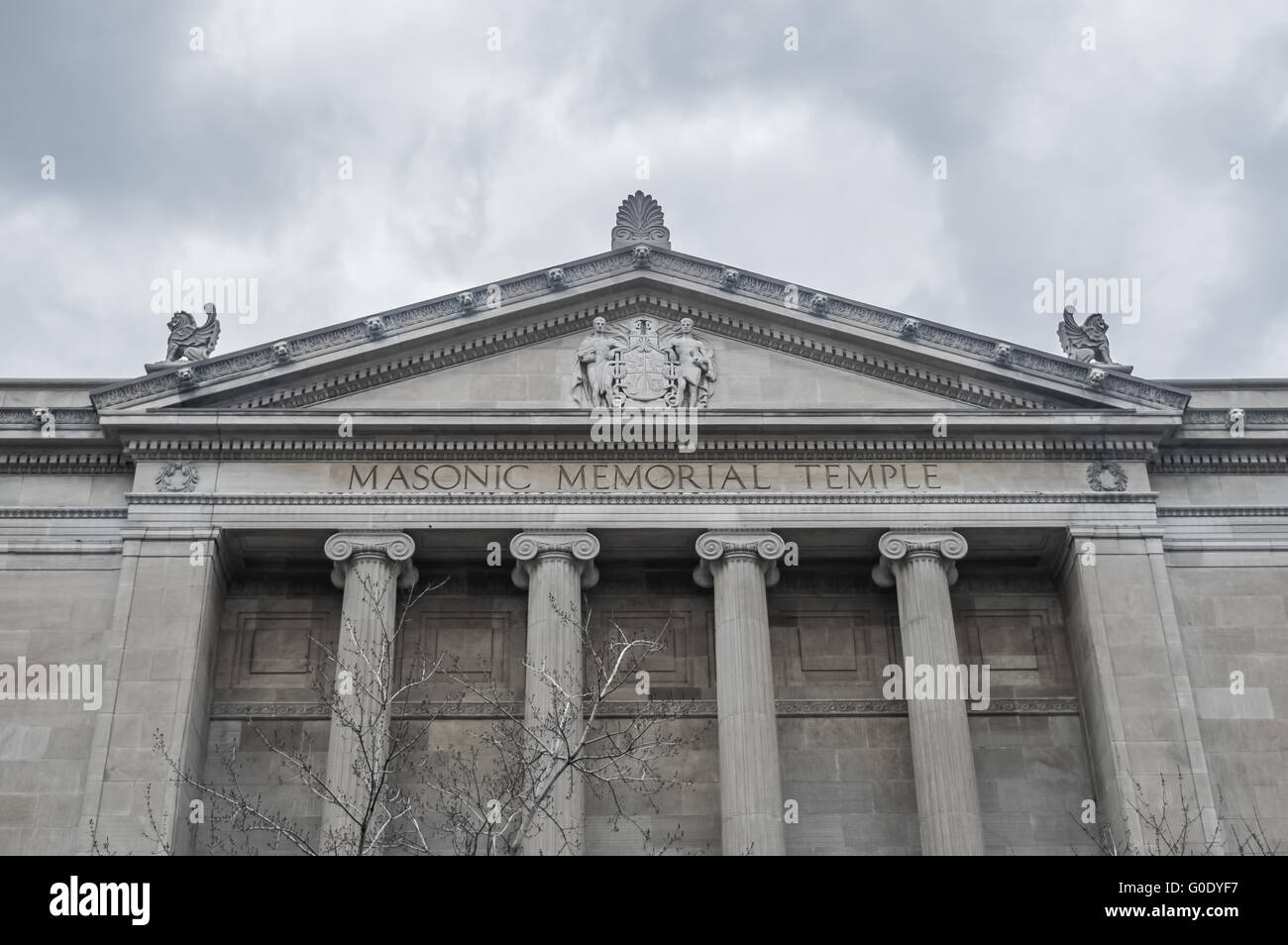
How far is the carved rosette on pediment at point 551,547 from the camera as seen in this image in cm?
3055

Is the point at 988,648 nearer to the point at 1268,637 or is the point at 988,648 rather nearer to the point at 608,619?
the point at 1268,637

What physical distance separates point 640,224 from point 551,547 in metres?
8.19

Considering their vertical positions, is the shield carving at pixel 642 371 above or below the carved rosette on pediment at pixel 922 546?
above

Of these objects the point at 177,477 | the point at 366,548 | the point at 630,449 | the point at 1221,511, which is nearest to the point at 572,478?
the point at 630,449

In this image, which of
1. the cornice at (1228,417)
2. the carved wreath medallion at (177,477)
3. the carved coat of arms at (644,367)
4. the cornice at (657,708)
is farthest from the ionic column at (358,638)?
the cornice at (1228,417)

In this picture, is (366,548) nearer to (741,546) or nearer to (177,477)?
(177,477)

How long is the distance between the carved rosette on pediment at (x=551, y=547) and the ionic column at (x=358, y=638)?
84.8 inches

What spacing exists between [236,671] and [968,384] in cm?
1629

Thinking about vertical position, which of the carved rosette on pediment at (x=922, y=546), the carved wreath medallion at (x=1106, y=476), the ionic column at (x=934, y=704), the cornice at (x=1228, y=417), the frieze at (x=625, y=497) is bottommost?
the ionic column at (x=934, y=704)

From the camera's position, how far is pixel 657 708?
30094 mm

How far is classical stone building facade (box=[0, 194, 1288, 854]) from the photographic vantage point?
29516mm

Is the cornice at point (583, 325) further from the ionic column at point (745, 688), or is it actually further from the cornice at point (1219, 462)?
the ionic column at point (745, 688)

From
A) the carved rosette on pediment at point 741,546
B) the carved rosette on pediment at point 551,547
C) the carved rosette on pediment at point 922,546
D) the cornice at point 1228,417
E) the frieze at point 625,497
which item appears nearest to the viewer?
the carved rosette on pediment at point 551,547
